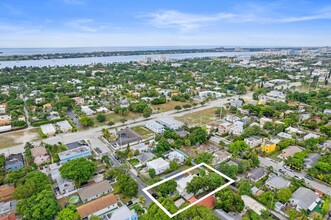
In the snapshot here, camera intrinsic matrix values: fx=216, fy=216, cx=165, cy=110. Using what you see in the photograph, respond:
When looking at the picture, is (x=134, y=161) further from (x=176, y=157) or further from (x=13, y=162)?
(x=13, y=162)

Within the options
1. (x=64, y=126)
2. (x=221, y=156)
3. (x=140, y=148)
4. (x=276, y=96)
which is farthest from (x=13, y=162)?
(x=276, y=96)

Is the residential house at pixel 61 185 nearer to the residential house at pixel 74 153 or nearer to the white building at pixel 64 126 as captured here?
the residential house at pixel 74 153

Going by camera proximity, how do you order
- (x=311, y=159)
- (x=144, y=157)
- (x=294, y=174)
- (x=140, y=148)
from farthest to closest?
(x=140, y=148), (x=144, y=157), (x=311, y=159), (x=294, y=174)

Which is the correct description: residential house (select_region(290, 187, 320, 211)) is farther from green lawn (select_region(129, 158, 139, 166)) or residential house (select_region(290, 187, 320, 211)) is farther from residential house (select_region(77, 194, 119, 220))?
green lawn (select_region(129, 158, 139, 166))

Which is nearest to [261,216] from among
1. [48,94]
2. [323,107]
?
[323,107]

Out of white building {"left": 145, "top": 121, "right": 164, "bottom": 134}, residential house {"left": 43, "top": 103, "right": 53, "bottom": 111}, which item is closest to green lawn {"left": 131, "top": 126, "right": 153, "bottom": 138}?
white building {"left": 145, "top": 121, "right": 164, "bottom": 134}
